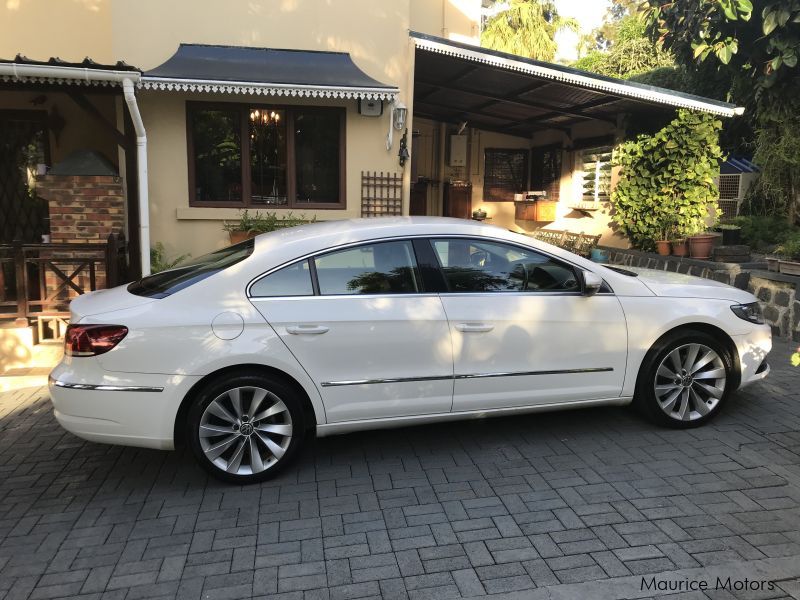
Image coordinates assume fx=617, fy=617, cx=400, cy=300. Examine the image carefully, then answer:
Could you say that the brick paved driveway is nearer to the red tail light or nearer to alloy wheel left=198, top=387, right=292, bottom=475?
alloy wheel left=198, top=387, right=292, bottom=475

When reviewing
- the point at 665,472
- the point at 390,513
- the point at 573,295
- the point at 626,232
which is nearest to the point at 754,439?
the point at 665,472

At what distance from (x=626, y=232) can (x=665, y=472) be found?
696 centimetres

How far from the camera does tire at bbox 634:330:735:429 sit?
4.36 meters

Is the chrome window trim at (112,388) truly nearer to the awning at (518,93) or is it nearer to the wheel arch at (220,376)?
the wheel arch at (220,376)

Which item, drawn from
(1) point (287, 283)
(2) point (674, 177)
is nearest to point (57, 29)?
(1) point (287, 283)

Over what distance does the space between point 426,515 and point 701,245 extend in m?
6.93

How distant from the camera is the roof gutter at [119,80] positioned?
616cm

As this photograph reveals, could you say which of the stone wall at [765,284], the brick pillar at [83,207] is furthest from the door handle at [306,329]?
the stone wall at [765,284]

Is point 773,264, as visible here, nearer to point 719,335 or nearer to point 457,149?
point 719,335

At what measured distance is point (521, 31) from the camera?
2666 centimetres

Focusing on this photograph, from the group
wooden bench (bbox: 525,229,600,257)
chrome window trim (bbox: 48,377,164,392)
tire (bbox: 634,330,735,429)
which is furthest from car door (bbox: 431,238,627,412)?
wooden bench (bbox: 525,229,600,257)

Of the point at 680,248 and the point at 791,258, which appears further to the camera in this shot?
the point at 680,248

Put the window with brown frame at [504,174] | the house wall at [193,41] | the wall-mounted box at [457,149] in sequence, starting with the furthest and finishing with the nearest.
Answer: the window with brown frame at [504,174] → the wall-mounted box at [457,149] → the house wall at [193,41]

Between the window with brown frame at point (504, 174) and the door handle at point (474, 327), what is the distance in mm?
Answer: 10142
